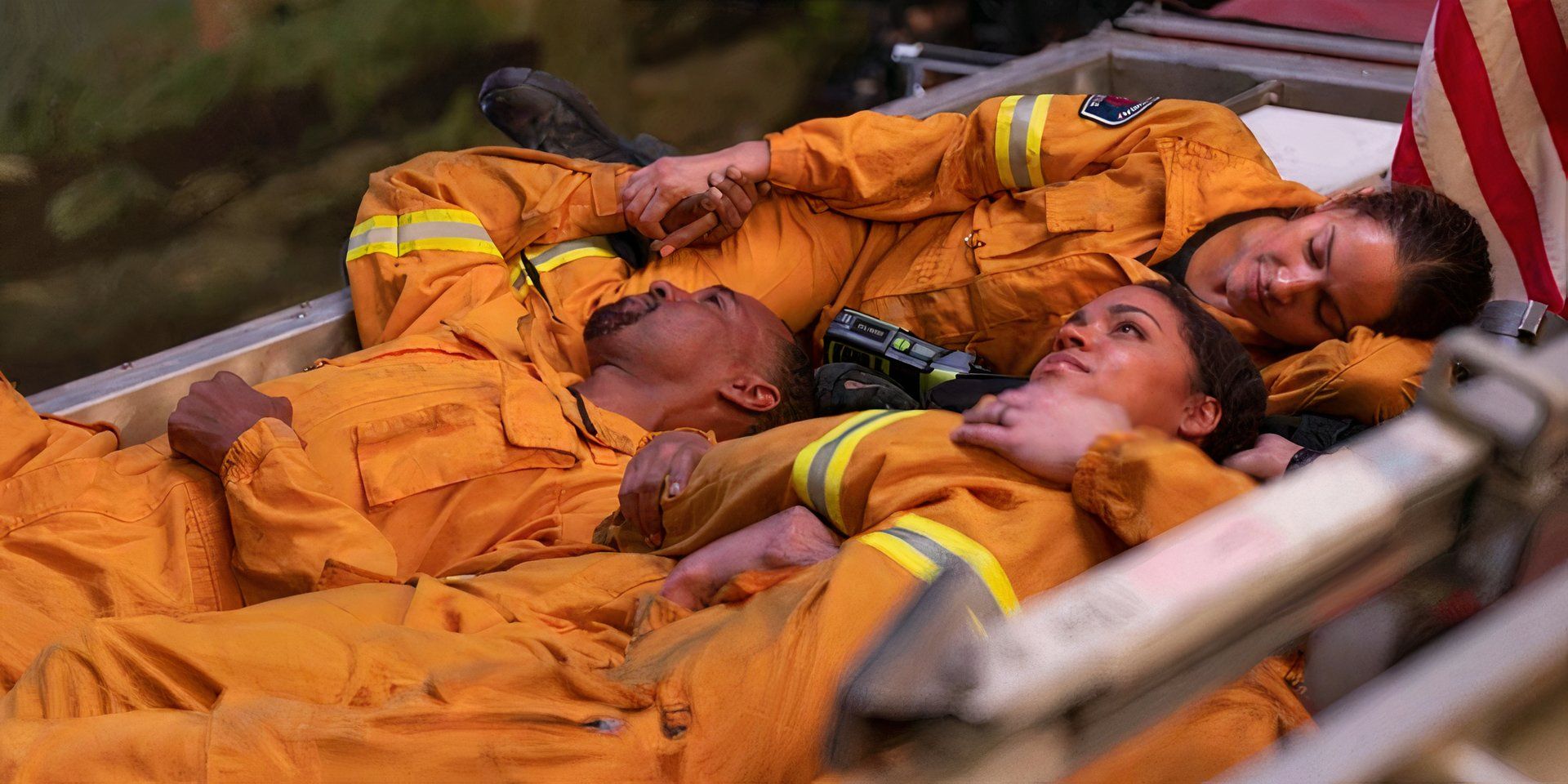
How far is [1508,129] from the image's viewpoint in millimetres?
2656

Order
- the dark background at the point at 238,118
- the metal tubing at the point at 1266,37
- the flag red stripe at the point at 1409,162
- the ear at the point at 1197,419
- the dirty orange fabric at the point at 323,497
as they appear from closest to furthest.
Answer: the ear at the point at 1197,419 → the dirty orange fabric at the point at 323,497 → the flag red stripe at the point at 1409,162 → the dark background at the point at 238,118 → the metal tubing at the point at 1266,37

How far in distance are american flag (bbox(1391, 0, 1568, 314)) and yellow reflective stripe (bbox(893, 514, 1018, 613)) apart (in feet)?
5.57

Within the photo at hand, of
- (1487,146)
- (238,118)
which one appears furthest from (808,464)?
(238,118)

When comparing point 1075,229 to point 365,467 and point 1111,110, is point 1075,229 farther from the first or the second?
point 365,467

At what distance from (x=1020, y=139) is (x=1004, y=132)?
1.5 inches

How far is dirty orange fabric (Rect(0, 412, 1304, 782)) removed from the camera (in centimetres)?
131

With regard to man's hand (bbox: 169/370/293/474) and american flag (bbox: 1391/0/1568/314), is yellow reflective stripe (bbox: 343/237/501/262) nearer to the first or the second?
man's hand (bbox: 169/370/293/474)

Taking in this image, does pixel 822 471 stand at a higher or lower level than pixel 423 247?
higher

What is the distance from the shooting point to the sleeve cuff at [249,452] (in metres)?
2.08

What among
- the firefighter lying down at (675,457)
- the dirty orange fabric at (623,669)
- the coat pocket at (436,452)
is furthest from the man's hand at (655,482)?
the coat pocket at (436,452)

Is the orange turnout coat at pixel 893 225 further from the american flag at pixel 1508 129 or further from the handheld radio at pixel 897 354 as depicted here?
the american flag at pixel 1508 129

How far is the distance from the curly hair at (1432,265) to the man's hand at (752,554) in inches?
49.1

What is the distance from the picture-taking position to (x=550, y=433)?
7.59 feet

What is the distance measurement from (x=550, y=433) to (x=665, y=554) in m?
0.56
